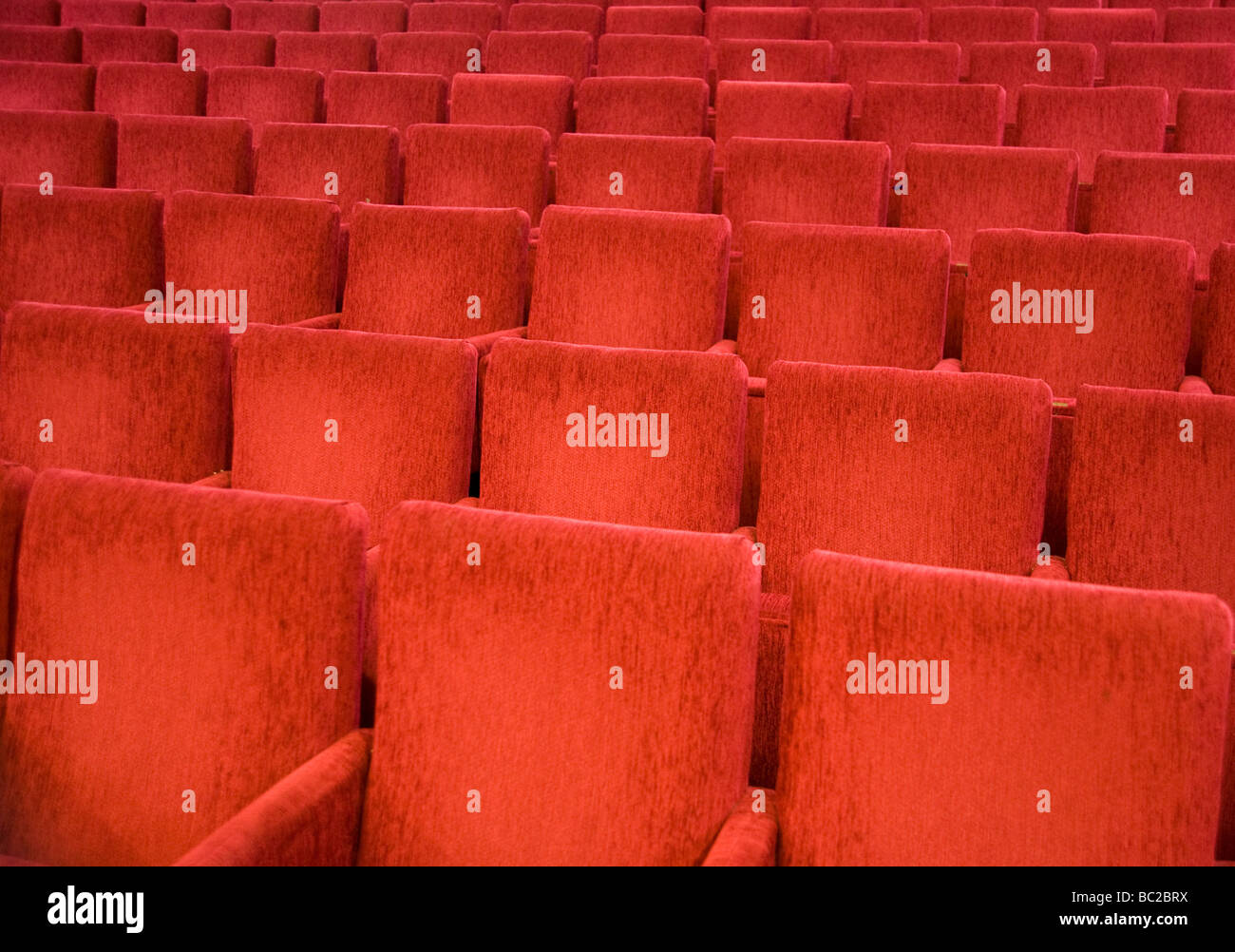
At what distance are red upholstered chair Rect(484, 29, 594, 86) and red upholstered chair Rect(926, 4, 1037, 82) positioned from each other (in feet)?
1.34

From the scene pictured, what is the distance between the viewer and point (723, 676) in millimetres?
365

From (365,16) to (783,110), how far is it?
651mm

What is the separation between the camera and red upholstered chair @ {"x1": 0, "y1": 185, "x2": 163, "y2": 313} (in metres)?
0.84

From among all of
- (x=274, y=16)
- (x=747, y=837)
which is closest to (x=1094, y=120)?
(x=747, y=837)

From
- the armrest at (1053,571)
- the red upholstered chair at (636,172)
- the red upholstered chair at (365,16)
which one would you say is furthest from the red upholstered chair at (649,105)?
the armrest at (1053,571)

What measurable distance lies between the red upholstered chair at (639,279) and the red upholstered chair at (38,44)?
36.1 inches

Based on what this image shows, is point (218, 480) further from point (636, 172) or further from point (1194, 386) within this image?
point (1194, 386)

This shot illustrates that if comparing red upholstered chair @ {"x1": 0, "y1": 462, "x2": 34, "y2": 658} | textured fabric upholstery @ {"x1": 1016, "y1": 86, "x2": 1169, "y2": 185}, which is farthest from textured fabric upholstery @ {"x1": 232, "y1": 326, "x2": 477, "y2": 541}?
textured fabric upholstery @ {"x1": 1016, "y1": 86, "x2": 1169, "y2": 185}

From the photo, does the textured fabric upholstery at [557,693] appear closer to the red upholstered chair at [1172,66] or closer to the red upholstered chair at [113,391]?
the red upholstered chair at [113,391]

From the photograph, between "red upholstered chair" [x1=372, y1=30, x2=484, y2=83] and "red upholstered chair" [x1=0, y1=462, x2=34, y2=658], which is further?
"red upholstered chair" [x1=372, y1=30, x2=484, y2=83]

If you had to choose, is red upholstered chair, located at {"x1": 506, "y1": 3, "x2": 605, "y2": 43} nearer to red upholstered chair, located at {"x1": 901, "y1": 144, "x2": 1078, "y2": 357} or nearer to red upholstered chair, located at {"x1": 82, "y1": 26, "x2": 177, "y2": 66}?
red upholstered chair, located at {"x1": 82, "y1": 26, "x2": 177, "y2": 66}

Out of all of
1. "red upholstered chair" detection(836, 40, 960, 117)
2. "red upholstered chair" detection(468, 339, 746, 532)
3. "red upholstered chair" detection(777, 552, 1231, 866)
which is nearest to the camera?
"red upholstered chair" detection(777, 552, 1231, 866)
